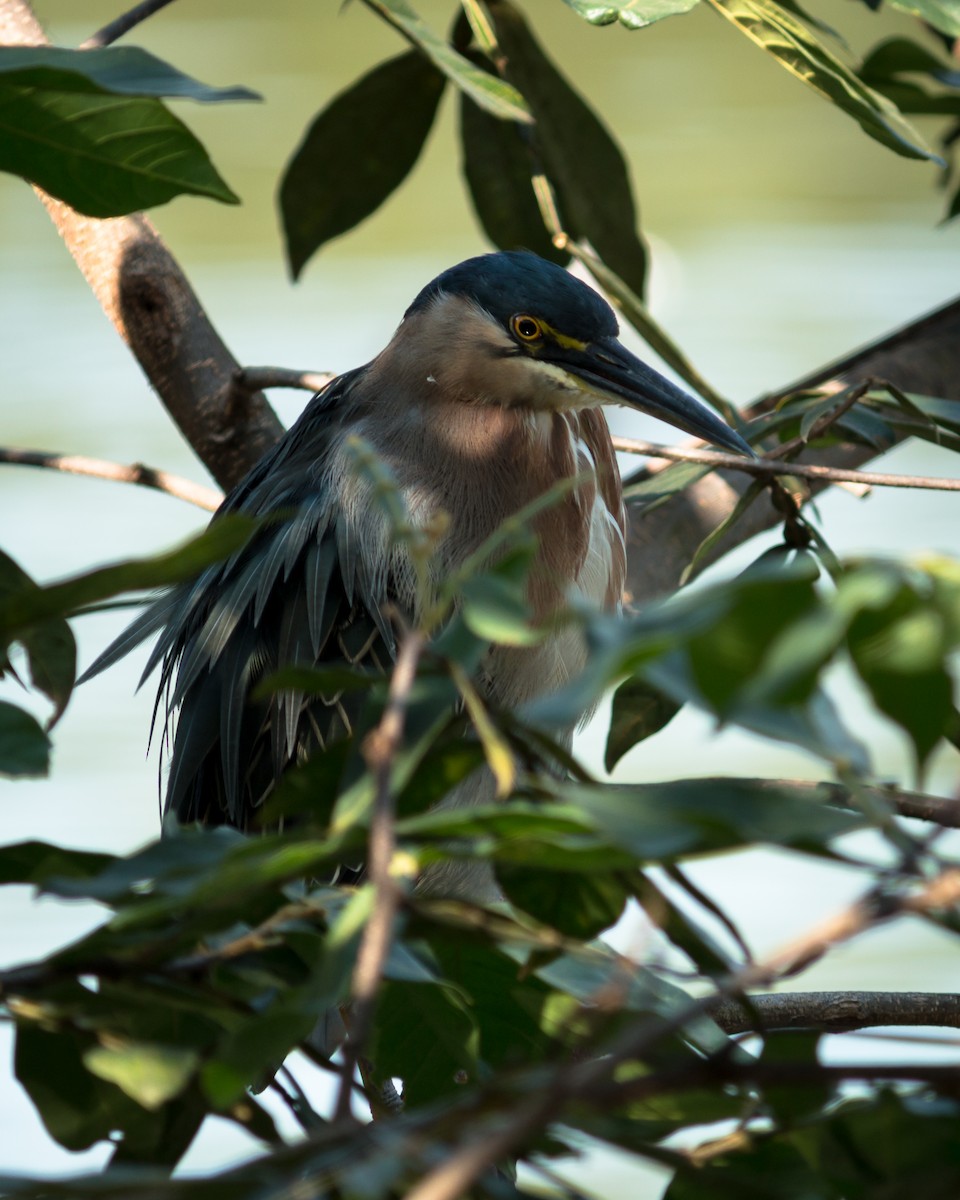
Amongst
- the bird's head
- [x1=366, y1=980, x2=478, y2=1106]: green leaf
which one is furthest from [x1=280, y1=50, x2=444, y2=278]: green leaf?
[x1=366, y1=980, x2=478, y2=1106]: green leaf

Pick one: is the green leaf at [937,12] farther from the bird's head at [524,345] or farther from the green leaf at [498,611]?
the green leaf at [498,611]

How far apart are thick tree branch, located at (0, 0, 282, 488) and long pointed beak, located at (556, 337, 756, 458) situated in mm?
275

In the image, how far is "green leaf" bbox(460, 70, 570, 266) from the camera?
1.42m

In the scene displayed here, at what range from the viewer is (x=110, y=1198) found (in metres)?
0.36

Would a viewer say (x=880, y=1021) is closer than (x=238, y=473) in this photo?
Yes

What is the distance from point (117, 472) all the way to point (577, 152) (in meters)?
0.48

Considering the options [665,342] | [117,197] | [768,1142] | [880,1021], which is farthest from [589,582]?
[768,1142]

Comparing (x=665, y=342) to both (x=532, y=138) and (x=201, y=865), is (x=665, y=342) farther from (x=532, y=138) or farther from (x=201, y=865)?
(x=201, y=865)

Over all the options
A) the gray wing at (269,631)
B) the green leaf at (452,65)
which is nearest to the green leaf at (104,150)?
the green leaf at (452,65)

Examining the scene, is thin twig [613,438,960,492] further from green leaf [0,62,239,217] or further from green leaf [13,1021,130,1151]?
green leaf [13,1021,130,1151]

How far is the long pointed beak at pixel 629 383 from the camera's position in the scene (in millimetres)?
1115

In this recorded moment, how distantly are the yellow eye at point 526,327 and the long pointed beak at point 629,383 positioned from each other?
0.08 ft

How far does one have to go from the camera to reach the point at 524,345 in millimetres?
1198

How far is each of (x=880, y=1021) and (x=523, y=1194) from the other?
1.60 ft
